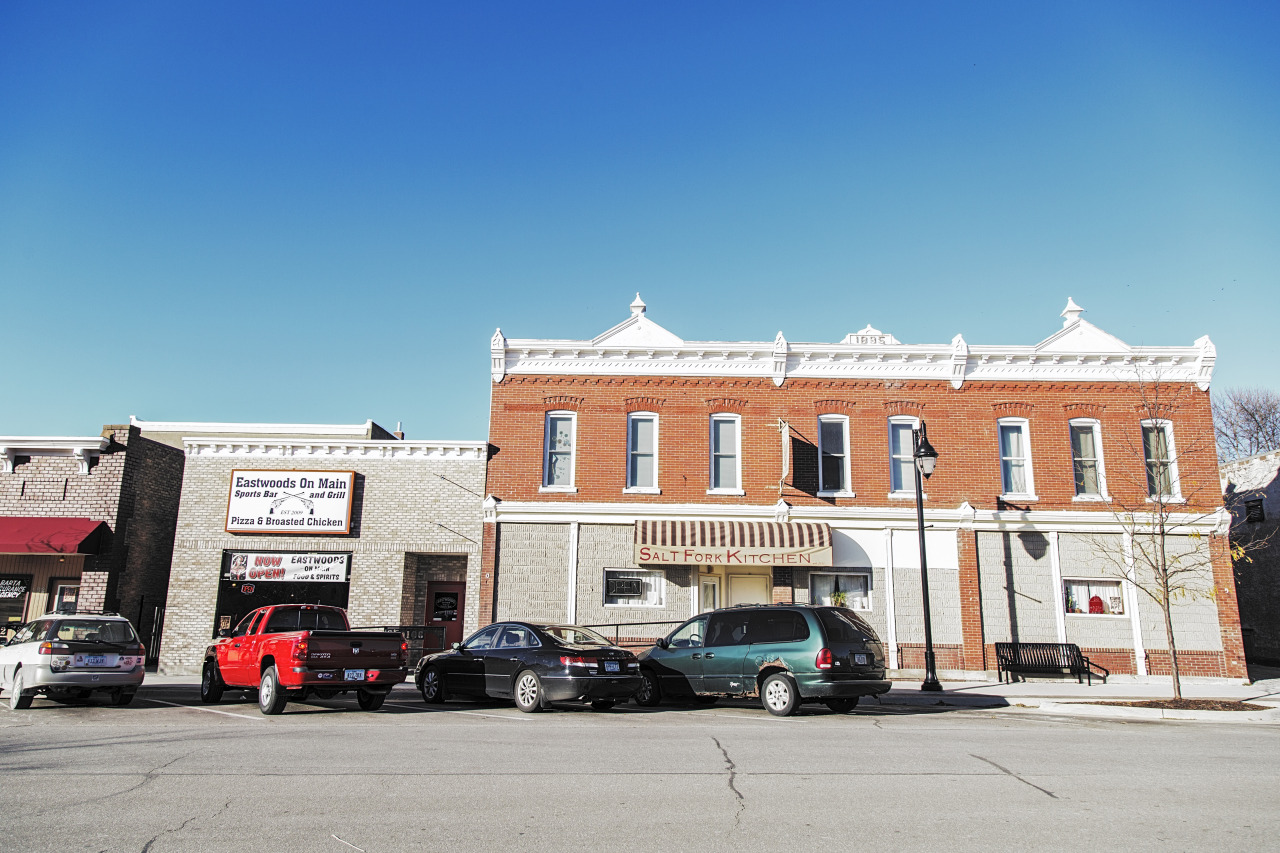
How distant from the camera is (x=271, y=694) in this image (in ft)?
43.3

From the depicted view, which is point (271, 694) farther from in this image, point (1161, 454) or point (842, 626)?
point (1161, 454)

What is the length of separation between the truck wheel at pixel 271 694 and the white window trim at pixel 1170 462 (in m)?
19.8

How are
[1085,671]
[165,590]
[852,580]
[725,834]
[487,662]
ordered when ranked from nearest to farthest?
[725,834] < [487,662] < [1085,671] < [852,580] < [165,590]

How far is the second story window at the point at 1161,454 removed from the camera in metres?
21.8

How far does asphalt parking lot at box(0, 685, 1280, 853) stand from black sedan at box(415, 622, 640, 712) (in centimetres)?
109

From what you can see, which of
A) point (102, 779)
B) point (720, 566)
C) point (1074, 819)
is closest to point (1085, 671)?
point (720, 566)

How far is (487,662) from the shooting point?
1433 centimetres

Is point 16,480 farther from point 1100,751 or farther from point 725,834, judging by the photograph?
point 1100,751

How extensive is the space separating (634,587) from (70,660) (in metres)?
11.9

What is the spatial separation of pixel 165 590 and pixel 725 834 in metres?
23.3

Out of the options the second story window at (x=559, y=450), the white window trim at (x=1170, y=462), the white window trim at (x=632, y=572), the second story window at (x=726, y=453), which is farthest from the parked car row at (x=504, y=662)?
the white window trim at (x=1170, y=462)

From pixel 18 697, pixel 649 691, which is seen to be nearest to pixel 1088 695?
pixel 649 691

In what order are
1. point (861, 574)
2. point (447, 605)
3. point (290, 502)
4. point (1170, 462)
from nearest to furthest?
point (1170, 462) < point (861, 574) < point (290, 502) < point (447, 605)

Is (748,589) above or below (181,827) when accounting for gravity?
above
